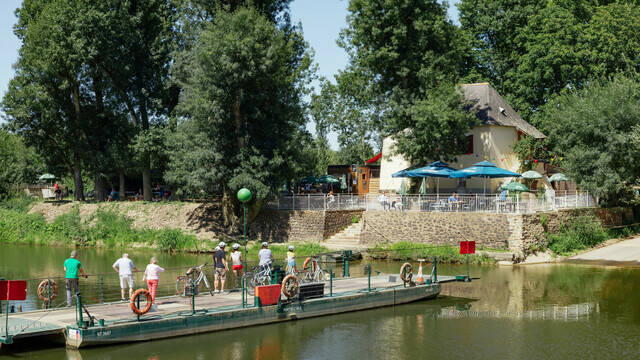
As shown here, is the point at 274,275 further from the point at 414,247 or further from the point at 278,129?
the point at 278,129

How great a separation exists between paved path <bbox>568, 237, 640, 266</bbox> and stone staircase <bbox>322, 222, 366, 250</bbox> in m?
12.7

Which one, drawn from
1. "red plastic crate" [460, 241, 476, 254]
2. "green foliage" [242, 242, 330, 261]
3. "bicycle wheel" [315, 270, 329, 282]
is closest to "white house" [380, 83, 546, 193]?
"green foliage" [242, 242, 330, 261]

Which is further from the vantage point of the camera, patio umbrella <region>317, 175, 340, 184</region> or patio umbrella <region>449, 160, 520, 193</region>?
patio umbrella <region>317, 175, 340, 184</region>

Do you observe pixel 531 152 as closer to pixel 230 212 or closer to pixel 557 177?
pixel 557 177

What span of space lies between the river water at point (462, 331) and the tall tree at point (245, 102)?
13958mm

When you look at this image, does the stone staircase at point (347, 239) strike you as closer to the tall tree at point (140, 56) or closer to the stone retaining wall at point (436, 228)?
the stone retaining wall at point (436, 228)

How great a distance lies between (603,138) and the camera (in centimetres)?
3803

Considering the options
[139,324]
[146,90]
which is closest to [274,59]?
[146,90]

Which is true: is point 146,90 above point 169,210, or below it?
above

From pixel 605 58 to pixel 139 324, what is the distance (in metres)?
42.9

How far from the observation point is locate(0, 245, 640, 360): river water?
1695cm

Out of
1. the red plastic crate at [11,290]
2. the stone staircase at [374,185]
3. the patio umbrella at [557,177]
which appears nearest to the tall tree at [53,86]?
the stone staircase at [374,185]

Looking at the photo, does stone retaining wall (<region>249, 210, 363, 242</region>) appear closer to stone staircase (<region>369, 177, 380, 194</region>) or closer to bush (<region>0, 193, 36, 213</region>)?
stone staircase (<region>369, 177, 380, 194</region>)

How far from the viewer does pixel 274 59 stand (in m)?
39.0
